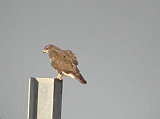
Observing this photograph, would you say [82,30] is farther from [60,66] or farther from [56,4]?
[60,66]

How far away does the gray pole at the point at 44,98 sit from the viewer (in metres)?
1.97

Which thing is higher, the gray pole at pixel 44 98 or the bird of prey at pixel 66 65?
the bird of prey at pixel 66 65

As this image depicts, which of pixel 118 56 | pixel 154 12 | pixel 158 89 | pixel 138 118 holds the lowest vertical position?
pixel 138 118

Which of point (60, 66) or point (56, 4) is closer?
point (60, 66)

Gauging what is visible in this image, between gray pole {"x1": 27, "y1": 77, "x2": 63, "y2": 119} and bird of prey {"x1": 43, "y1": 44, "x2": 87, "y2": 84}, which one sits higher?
bird of prey {"x1": 43, "y1": 44, "x2": 87, "y2": 84}

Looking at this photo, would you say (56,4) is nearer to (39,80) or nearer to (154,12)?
(154,12)

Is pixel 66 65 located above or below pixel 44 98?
above

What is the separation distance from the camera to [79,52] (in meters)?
3.28

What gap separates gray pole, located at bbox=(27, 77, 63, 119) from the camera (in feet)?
6.47

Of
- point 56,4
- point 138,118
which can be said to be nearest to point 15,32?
point 56,4

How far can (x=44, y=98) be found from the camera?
1992 millimetres

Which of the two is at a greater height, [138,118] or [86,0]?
[86,0]

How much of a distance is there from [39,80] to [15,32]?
141 centimetres

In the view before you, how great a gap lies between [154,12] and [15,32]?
3.24 feet
